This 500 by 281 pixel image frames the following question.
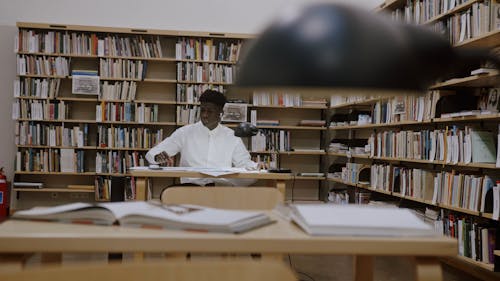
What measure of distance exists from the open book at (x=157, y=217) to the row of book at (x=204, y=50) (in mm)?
4939

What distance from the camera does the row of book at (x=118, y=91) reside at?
5.93 m

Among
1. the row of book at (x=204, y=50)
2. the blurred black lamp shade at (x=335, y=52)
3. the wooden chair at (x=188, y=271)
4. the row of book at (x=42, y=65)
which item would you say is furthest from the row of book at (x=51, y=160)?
the blurred black lamp shade at (x=335, y=52)

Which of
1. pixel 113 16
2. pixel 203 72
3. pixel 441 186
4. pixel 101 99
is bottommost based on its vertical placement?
pixel 441 186

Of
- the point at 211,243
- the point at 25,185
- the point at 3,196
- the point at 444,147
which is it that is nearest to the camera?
the point at 211,243

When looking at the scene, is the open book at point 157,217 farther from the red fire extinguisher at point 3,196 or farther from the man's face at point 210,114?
the red fire extinguisher at point 3,196

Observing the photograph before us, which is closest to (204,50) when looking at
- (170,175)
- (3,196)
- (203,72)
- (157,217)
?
(203,72)

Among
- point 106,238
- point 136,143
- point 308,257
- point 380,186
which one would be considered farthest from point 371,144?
point 106,238

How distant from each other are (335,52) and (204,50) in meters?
5.59

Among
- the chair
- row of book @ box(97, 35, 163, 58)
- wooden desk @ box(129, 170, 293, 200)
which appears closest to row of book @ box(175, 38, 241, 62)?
row of book @ box(97, 35, 163, 58)

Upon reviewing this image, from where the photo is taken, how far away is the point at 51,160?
5.90 m

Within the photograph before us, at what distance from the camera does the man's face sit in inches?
168

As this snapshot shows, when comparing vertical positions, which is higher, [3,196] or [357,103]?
[357,103]

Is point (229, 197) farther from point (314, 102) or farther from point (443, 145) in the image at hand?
point (314, 102)

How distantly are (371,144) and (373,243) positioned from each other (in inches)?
161
